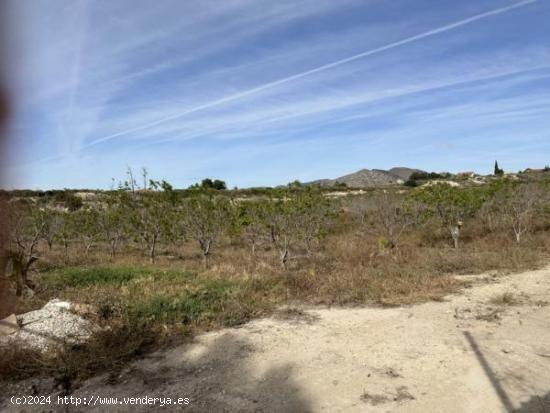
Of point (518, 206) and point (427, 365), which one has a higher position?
point (518, 206)

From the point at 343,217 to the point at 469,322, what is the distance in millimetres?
17484

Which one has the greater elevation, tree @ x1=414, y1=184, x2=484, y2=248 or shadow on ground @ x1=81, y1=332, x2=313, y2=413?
tree @ x1=414, y1=184, x2=484, y2=248

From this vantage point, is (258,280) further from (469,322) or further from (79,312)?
(469,322)

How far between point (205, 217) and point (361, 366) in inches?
362

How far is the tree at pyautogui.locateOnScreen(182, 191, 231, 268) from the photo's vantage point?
1399 centimetres

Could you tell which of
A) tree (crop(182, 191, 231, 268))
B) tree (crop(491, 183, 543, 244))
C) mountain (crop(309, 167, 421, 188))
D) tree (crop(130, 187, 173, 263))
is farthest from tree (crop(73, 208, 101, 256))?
mountain (crop(309, 167, 421, 188))

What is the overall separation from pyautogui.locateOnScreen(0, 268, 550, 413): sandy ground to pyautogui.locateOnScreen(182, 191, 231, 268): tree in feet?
22.0

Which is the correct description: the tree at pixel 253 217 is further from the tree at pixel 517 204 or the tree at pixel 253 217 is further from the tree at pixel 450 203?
the tree at pixel 517 204

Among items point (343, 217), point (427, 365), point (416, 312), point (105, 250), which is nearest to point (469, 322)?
point (416, 312)

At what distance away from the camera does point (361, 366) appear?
5.52 m

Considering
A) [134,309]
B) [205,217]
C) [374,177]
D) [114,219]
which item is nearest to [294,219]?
Result: [205,217]

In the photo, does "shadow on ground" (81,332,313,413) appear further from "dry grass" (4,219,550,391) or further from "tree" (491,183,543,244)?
"tree" (491,183,543,244)

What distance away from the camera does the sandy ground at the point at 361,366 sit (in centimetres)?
471

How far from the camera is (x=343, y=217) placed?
80.1 feet
